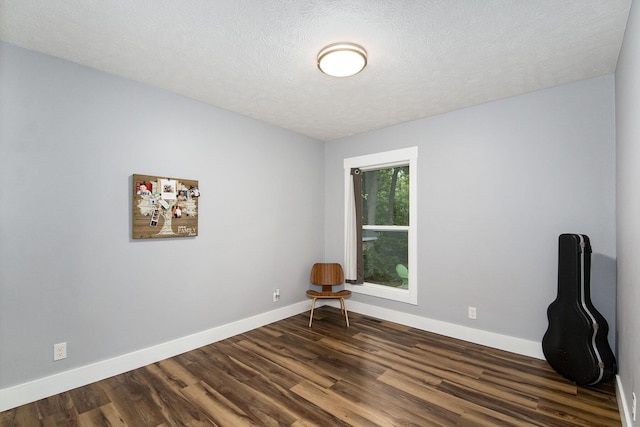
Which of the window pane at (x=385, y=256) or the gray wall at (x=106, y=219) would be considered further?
the window pane at (x=385, y=256)

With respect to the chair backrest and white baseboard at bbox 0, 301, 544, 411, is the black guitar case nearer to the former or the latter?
white baseboard at bbox 0, 301, 544, 411

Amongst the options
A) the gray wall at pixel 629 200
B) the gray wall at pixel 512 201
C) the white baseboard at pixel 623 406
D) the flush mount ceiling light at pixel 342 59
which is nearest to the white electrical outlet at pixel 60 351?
the flush mount ceiling light at pixel 342 59

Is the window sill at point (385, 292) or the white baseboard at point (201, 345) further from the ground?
the window sill at point (385, 292)

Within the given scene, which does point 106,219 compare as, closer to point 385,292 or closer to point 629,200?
point 385,292

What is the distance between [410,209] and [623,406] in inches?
92.9

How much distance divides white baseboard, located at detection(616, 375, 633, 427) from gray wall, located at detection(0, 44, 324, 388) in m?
3.21

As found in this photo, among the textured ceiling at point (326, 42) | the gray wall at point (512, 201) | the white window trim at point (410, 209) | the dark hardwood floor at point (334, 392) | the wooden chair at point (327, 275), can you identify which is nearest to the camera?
the textured ceiling at point (326, 42)

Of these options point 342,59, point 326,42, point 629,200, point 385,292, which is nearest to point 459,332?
point 385,292

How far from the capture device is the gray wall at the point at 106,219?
216cm

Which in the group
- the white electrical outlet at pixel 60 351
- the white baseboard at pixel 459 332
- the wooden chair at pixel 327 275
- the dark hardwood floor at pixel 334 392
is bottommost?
the dark hardwood floor at pixel 334 392

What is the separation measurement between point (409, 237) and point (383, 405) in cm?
201

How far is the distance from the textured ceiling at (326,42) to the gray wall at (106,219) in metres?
0.28

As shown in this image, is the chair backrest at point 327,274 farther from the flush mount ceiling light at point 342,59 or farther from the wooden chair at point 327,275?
the flush mount ceiling light at point 342,59

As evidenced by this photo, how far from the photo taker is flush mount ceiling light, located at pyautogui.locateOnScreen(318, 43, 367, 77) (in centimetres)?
211
